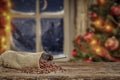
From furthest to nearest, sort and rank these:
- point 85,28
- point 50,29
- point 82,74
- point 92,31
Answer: point 50,29
point 85,28
point 92,31
point 82,74

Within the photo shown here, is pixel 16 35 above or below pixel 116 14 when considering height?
below

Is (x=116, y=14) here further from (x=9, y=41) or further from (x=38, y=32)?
(x=9, y=41)

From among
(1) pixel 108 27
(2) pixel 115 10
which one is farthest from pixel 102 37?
(2) pixel 115 10

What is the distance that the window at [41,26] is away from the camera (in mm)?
3342

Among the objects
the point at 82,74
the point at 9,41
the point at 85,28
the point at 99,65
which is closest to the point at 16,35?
the point at 9,41

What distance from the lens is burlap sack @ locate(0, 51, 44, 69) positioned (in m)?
1.64

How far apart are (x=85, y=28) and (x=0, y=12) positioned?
0.84 meters

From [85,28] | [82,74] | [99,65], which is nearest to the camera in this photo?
[82,74]

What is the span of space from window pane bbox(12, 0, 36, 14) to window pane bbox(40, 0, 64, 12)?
9 centimetres

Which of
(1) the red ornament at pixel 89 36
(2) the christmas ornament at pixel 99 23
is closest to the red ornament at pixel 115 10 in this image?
(2) the christmas ornament at pixel 99 23

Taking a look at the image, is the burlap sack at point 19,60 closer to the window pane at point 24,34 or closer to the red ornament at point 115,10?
the red ornament at point 115,10

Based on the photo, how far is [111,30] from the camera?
2762 mm

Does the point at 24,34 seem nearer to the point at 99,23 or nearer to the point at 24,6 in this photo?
the point at 24,6

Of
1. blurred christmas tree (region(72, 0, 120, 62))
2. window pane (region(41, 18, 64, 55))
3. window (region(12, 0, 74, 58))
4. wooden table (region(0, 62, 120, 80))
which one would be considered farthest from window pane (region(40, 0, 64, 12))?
wooden table (region(0, 62, 120, 80))
